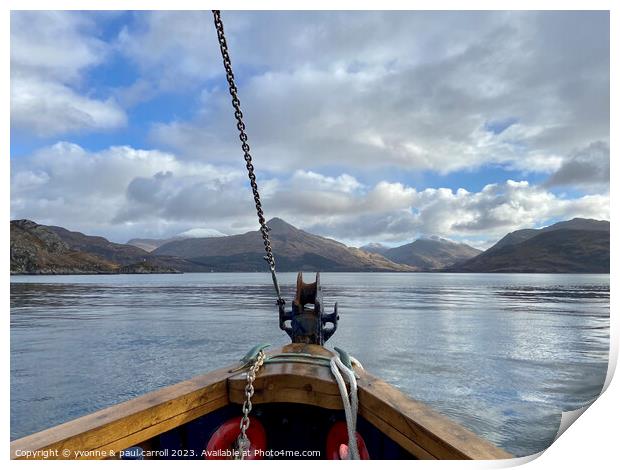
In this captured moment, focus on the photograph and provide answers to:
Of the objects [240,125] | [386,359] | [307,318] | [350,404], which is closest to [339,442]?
[350,404]

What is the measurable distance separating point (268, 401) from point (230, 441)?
0.42 m

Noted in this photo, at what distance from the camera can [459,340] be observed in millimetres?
19922

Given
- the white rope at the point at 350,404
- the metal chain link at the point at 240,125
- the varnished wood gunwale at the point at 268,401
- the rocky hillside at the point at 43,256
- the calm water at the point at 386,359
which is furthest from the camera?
the rocky hillside at the point at 43,256

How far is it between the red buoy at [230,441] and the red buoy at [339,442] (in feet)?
1.83

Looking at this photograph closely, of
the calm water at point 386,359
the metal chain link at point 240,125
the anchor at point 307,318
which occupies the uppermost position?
the metal chain link at point 240,125

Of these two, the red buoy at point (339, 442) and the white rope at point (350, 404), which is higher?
the white rope at point (350, 404)

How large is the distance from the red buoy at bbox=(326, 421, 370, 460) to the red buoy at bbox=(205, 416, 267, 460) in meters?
0.56

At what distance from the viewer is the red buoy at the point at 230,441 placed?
3.17 metres

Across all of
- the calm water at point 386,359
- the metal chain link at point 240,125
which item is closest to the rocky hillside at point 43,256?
the calm water at point 386,359

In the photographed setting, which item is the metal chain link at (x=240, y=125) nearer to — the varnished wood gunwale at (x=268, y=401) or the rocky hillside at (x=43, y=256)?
the varnished wood gunwale at (x=268, y=401)
